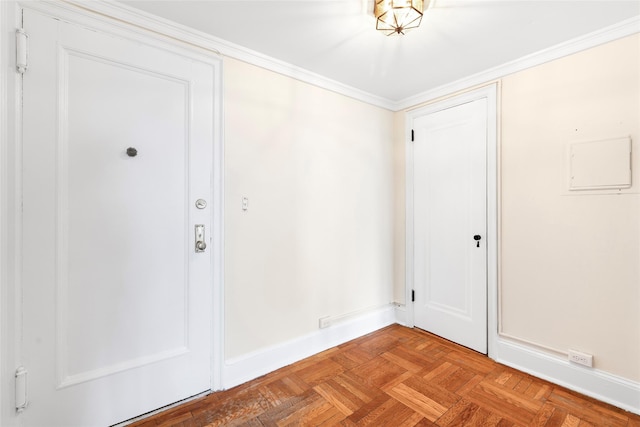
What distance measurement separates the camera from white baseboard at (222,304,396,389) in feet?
6.53

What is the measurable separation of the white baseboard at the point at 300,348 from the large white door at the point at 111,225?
0.20 metres

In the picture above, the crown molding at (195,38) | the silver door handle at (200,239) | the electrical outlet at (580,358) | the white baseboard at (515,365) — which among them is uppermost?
the crown molding at (195,38)

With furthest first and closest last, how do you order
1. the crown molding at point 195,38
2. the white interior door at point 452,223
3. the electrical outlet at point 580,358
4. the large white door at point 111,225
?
1. the white interior door at point 452,223
2. the electrical outlet at point 580,358
3. the crown molding at point 195,38
4. the large white door at point 111,225

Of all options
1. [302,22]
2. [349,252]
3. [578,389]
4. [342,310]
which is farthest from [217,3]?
[578,389]

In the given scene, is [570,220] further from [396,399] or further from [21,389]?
[21,389]

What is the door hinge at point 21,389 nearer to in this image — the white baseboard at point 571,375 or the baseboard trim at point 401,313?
the baseboard trim at point 401,313

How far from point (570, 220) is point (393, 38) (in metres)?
1.74

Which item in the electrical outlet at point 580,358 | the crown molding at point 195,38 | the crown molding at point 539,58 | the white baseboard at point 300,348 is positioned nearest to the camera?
the crown molding at point 195,38

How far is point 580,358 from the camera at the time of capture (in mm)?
1897

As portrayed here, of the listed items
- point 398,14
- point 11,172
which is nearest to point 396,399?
point 398,14

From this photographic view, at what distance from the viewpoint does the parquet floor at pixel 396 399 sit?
1652 millimetres

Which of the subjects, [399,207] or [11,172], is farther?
[399,207]

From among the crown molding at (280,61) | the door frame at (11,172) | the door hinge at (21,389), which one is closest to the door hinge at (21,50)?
the door frame at (11,172)

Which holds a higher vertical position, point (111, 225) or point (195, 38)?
point (195, 38)
